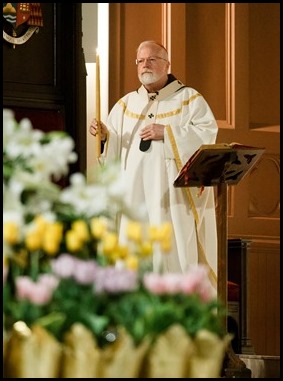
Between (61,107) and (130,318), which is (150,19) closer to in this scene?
(61,107)

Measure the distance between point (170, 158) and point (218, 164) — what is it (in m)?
1.19

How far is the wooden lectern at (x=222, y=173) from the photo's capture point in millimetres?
6090

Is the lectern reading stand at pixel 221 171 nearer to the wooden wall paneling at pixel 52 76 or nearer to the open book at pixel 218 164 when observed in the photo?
the open book at pixel 218 164

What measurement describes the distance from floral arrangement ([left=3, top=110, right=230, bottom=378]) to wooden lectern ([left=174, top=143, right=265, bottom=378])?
348cm

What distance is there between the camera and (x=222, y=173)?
20.7ft

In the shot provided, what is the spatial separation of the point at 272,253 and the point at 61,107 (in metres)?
2.31

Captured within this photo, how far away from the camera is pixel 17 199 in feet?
8.21

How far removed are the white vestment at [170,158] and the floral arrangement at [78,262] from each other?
4.64 meters

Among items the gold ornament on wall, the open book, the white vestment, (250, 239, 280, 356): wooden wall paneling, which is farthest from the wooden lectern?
(250, 239, 280, 356): wooden wall paneling

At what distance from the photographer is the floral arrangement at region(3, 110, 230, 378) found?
2441mm

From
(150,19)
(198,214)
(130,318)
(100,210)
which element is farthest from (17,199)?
(150,19)

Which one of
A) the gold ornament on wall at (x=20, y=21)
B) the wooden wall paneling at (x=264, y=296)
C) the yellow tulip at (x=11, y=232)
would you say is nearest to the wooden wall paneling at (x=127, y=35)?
the gold ornament on wall at (x=20, y=21)

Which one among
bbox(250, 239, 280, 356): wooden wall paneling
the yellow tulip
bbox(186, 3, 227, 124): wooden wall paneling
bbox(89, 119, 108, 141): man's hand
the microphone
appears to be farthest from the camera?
bbox(186, 3, 227, 124): wooden wall paneling

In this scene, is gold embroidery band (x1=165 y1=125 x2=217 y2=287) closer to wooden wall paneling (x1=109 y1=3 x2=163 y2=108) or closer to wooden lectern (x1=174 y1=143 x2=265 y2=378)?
wooden lectern (x1=174 y1=143 x2=265 y2=378)
